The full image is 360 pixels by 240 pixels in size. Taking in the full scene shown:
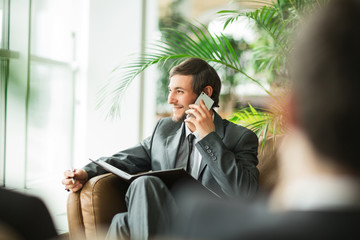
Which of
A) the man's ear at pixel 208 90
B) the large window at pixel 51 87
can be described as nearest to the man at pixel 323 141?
the man's ear at pixel 208 90

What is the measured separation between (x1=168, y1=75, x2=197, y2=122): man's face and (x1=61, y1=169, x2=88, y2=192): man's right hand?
0.58m

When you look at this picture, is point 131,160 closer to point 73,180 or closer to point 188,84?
point 73,180

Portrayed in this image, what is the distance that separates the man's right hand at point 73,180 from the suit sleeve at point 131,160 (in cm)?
10

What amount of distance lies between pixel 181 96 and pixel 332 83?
5.13ft

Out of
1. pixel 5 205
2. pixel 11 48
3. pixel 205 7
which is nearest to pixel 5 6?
pixel 11 48

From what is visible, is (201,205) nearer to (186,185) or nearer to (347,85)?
(347,85)

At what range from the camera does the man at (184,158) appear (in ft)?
4.83

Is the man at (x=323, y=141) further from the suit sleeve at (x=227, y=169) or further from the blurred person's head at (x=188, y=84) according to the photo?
the blurred person's head at (x=188, y=84)

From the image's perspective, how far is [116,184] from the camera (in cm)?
184

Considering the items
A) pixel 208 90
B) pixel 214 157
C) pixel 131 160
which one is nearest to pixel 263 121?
pixel 208 90

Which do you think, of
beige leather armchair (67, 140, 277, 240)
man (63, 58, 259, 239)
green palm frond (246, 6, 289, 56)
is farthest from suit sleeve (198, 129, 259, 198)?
green palm frond (246, 6, 289, 56)

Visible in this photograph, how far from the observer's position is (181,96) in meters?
2.04

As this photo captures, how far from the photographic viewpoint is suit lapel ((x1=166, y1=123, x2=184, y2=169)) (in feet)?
6.59

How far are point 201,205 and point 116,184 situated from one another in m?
1.31
